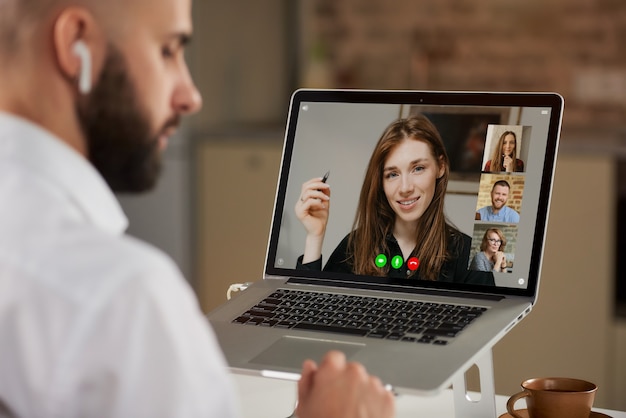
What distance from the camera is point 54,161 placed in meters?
0.74

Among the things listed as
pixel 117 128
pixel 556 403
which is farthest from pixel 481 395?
pixel 117 128

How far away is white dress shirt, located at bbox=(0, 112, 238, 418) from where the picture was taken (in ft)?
2.11

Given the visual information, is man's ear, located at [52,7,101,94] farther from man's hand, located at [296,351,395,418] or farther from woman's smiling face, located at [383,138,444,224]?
woman's smiling face, located at [383,138,444,224]

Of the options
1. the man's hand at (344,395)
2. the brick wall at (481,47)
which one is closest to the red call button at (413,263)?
the man's hand at (344,395)

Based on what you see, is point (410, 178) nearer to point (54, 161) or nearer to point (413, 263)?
point (413, 263)

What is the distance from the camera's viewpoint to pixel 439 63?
3.86 meters

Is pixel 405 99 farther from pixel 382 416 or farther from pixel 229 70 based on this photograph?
pixel 229 70

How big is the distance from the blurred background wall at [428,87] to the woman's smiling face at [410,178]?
1.85 meters

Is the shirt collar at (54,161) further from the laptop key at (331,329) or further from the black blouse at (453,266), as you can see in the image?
the black blouse at (453,266)

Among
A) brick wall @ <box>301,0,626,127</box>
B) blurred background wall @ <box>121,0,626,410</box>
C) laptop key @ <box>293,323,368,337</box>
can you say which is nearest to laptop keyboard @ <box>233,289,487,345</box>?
laptop key @ <box>293,323,368,337</box>

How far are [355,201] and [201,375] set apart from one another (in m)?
0.76

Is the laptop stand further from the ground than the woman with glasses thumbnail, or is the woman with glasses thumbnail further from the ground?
the woman with glasses thumbnail

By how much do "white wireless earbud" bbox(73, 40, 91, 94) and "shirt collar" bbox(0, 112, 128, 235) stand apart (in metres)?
0.05

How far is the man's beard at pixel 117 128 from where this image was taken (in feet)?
2.54
